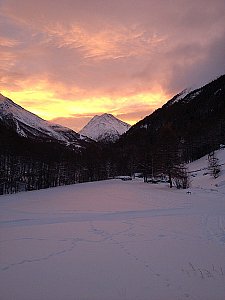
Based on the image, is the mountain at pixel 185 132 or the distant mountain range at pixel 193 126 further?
the distant mountain range at pixel 193 126

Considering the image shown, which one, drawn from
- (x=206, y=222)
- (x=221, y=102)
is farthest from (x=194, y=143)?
(x=206, y=222)

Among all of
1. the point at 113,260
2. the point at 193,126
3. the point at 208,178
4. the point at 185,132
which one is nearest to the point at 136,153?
the point at 185,132

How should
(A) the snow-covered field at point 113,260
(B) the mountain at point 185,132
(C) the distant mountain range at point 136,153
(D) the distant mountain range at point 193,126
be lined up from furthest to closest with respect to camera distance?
(D) the distant mountain range at point 193,126 < (B) the mountain at point 185,132 < (C) the distant mountain range at point 136,153 < (A) the snow-covered field at point 113,260

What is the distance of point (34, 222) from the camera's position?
57.4 feet

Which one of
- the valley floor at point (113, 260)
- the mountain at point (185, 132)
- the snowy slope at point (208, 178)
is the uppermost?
the mountain at point (185, 132)

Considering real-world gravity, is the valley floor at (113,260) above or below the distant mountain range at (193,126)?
below

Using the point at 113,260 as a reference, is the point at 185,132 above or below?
above

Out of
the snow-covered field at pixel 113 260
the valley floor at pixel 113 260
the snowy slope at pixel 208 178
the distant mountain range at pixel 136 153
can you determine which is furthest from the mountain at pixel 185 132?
the snow-covered field at pixel 113 260

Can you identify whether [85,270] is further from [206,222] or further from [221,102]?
[221,102]

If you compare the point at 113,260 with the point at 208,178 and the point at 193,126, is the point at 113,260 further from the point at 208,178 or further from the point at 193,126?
the point at 193,126

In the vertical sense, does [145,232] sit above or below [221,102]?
below

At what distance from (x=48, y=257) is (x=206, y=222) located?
1031cm

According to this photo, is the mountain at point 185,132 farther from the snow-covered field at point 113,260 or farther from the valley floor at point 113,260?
the snow-covered field at point 113,260

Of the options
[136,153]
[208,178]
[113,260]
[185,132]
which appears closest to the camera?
[113,260]
